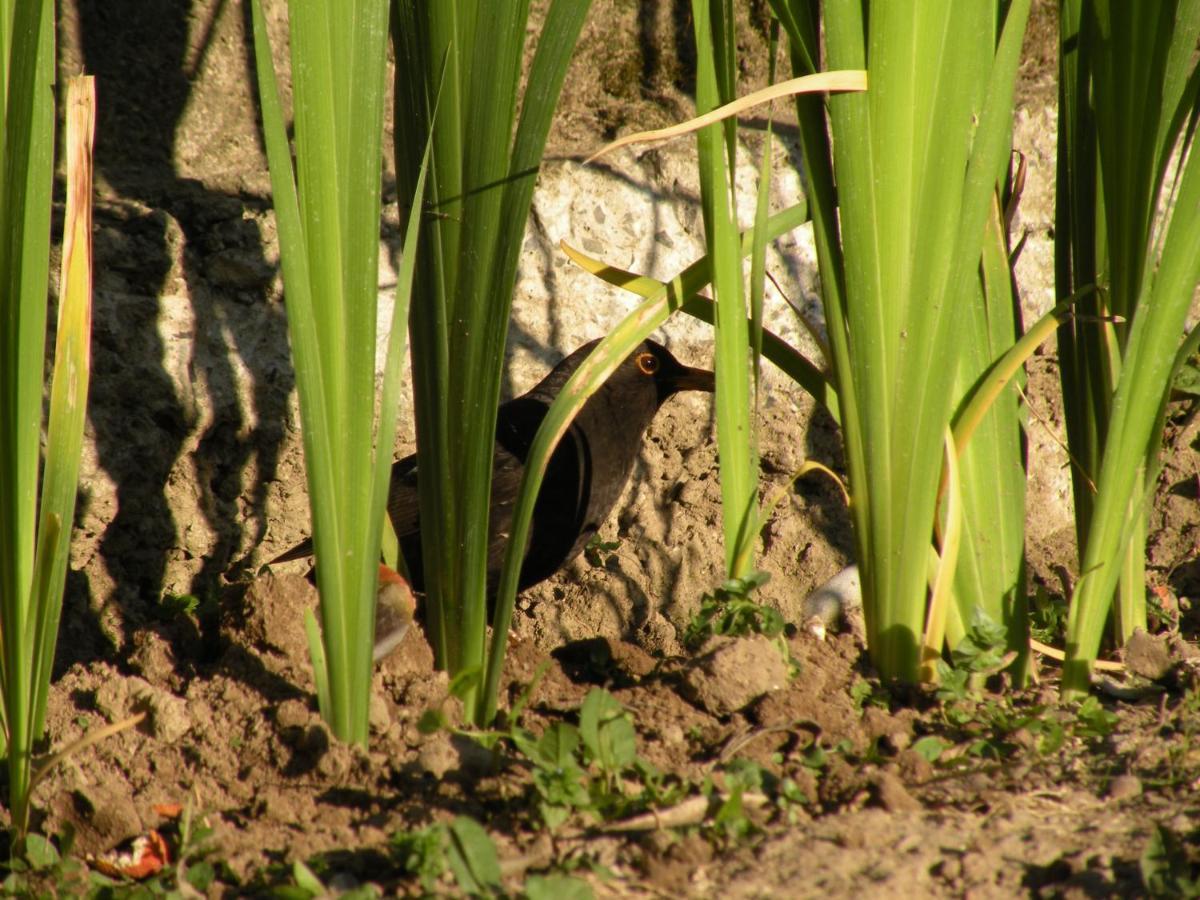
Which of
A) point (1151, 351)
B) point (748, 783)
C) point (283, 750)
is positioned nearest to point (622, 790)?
point (748, 783)

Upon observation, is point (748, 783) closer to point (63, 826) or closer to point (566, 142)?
point (63, 826)

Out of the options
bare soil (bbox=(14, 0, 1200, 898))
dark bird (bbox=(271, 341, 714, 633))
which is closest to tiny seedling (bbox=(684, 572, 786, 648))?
bare soil (bbox=(14, 0, 1200, 898))

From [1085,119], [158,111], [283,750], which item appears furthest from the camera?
[158,111]

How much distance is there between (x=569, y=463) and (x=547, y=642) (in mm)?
484

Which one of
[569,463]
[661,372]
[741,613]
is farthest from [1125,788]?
[661,372]

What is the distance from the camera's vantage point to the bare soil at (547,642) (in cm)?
155

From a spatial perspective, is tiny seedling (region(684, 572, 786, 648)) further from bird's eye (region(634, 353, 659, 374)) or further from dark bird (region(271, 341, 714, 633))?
bird's eye (region(634, 353, 659, 374))

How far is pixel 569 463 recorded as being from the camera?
3104 mm

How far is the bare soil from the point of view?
1.55 m

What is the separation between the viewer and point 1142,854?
55.9 inches

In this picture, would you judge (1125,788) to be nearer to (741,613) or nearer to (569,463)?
(741,613)

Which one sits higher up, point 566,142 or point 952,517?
point 566,142

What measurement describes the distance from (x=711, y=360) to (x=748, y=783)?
1963 mm

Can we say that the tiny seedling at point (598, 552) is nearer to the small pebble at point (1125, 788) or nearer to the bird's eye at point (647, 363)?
the bird's eye at point (647, 363)
